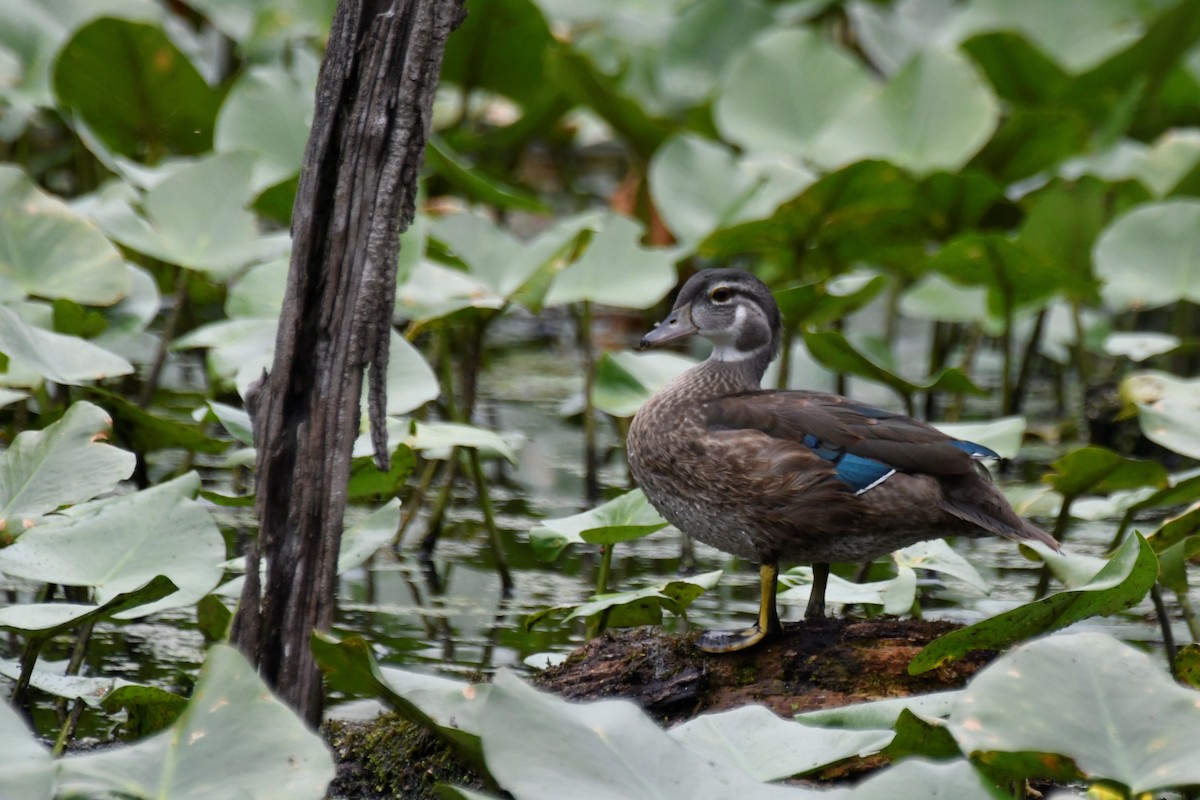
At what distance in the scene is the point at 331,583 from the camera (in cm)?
316

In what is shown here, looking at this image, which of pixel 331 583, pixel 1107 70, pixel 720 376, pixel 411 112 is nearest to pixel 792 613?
pixel 720 376

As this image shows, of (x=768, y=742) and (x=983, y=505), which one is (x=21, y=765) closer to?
(x=768, y=742)

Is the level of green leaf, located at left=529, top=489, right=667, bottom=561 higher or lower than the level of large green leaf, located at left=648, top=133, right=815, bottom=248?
lower

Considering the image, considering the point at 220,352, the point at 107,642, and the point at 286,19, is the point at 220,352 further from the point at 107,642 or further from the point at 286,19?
the point at 286,19

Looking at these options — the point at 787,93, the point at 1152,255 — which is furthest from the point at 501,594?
the point at 787,93

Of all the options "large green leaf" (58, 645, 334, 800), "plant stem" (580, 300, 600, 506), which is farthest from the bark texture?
"plant stem" (580, 300, 600, 506)

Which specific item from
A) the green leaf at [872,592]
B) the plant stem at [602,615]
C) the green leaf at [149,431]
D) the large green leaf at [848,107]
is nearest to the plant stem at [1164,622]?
the green leaf at [872,592]

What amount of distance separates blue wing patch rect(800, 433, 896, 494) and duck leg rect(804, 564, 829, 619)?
30cm

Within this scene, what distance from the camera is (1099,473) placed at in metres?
4.58

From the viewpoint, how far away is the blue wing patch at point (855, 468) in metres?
3.82

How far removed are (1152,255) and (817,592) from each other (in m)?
2.65

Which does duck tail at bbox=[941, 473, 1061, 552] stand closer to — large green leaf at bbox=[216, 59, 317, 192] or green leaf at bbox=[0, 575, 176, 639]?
green leaf at bbox=[0, 575, 176, 639]

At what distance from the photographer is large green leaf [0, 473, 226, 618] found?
3.41 metres

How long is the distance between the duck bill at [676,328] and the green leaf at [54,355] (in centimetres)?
151
